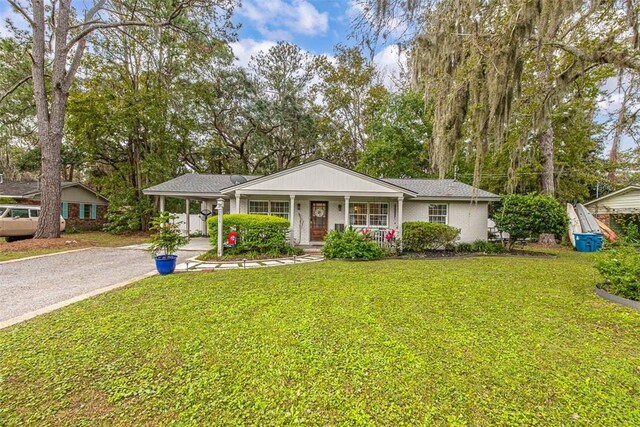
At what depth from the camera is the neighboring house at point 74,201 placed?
16.4 metres

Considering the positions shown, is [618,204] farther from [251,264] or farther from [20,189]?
[20,189]

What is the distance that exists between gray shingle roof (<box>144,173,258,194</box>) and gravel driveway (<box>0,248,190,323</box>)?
12.5ft

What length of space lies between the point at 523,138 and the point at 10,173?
145ft

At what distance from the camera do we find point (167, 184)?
13383 millimetres

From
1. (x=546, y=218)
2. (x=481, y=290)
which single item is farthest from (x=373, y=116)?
(x=481, y=290)

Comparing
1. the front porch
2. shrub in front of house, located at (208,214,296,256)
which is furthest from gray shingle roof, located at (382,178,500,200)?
shrub in front of house, located at (208,214,296,256)

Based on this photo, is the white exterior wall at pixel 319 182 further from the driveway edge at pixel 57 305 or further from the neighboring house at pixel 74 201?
the neighboring house at pixel 74 201

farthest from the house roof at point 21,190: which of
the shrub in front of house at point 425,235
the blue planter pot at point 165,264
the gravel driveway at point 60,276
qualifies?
A: the shrub in front of house at point 425,235

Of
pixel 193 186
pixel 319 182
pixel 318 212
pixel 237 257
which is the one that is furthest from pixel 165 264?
pixel 193 186

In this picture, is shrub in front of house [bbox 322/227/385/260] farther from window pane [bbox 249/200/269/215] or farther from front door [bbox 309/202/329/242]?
window pane [bbox 249/200/269/215]

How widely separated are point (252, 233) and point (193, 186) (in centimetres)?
606

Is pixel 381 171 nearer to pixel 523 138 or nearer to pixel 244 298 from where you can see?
pixel 523 138

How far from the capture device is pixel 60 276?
246 inches

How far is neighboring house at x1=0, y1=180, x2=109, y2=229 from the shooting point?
644 inches
